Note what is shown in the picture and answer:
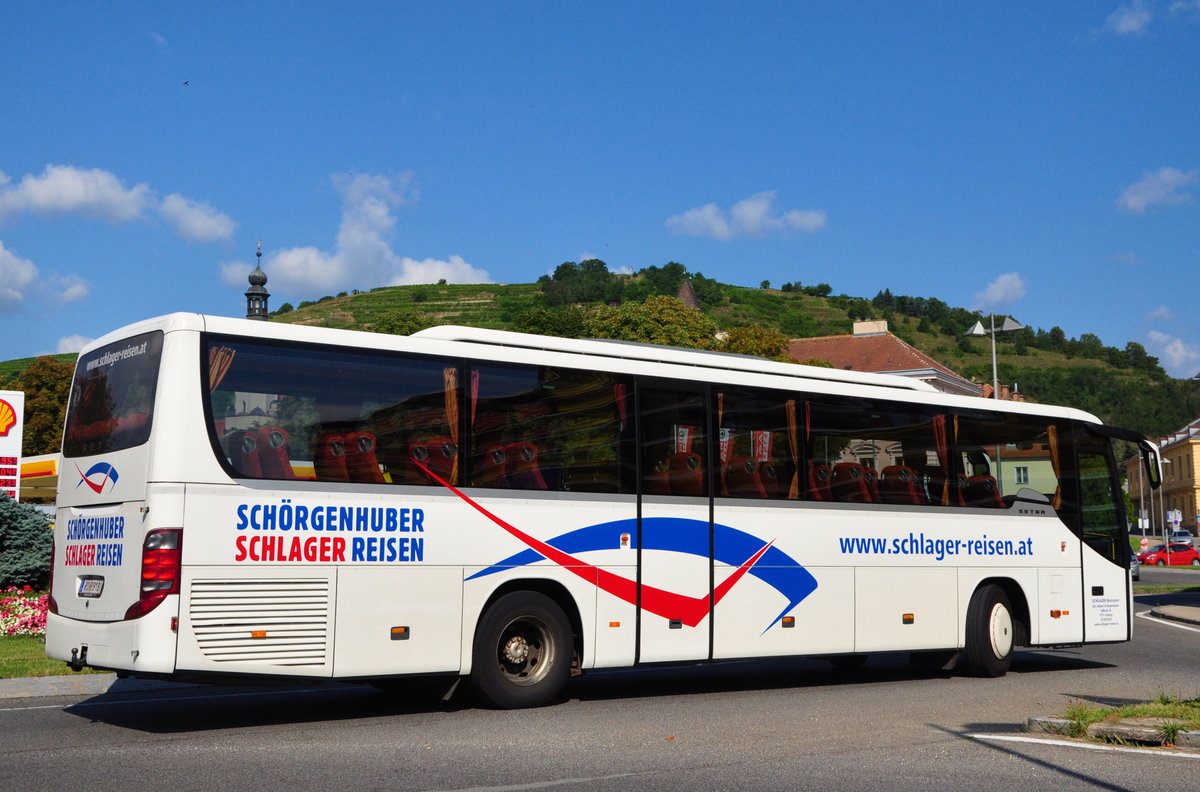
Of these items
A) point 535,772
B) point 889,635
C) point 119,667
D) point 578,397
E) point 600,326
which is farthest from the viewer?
point 600,326

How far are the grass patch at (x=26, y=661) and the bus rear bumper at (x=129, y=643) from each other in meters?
3.20

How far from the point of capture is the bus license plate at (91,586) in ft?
→ 30.8

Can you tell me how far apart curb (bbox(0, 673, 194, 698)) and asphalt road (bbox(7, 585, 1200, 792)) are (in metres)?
0.39

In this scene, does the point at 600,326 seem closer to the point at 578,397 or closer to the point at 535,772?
the point at 578,397

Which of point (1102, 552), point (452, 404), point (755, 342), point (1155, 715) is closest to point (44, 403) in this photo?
point (755, 342)

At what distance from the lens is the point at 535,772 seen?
7637mm

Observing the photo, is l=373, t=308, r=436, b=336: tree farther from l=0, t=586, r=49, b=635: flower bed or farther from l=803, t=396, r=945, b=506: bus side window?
l=803, t=396, r=945, b=506: bus side window

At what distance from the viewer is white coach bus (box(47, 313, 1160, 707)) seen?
9.20 metres

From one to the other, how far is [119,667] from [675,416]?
223 inches

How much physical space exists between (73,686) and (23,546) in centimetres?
918

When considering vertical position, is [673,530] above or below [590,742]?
above

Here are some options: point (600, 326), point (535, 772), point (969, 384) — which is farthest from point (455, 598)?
point (969, 384)

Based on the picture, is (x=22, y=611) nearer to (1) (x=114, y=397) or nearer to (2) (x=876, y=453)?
(1) (x=114, y=397)

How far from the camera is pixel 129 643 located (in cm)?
890
